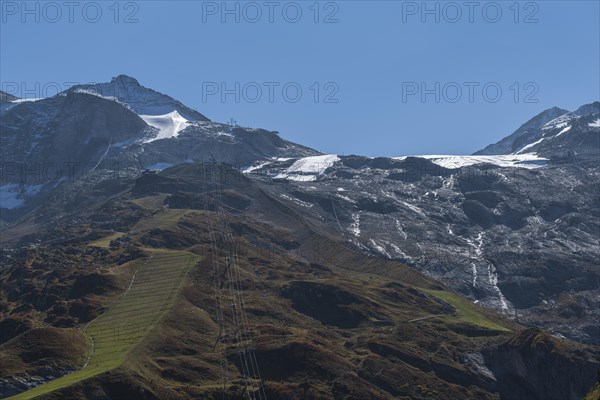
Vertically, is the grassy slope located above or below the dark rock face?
above

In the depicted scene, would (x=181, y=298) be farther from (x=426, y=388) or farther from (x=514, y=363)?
(x=514, y=363)

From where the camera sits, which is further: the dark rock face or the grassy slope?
the dark rock face

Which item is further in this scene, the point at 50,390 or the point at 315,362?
the point at 315,362

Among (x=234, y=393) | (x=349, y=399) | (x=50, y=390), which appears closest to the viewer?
(x=50, y=390)

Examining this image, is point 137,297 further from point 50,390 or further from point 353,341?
point 50,390

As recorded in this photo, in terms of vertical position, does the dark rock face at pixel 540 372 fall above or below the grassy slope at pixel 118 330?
below

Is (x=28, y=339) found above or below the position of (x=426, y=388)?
above

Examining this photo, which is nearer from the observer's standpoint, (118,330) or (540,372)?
(118,330)

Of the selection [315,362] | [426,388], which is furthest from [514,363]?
[315,362]

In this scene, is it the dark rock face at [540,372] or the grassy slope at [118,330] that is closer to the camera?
the grassy slope at [118,330]

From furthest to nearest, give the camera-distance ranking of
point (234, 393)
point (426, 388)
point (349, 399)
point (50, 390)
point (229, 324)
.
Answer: point (229, 324)
point (426, 388)
point (349, 399)
point (234, 393)
point (50, 390)

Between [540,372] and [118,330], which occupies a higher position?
[118,330]
